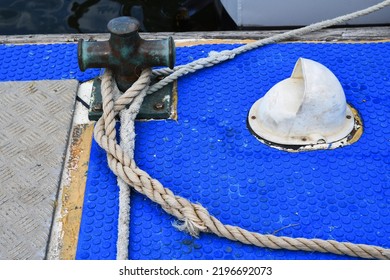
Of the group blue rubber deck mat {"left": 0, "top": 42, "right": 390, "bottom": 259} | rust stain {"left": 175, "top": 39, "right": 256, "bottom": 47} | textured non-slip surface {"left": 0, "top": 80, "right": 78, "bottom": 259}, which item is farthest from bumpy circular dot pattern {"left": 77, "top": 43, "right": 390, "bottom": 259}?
rust stain {"left": 175, "top": 39, "right": 256, "bottom": 47}

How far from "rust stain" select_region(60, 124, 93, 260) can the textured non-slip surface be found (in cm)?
5

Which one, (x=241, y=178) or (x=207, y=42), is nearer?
(x=241, y=178)

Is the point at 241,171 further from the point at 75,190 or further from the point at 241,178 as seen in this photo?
the point at 75,190

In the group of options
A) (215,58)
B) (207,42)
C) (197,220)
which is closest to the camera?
(197,220)

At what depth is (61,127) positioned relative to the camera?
212 centimetres

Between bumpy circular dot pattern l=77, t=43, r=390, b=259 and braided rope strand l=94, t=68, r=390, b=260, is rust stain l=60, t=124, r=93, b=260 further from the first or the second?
braided rope strand l=94, t=68, r=390, b=260

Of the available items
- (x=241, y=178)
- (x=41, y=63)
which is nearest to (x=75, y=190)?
(x=241, y=178)

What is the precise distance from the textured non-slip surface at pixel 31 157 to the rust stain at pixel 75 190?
0.05 meters

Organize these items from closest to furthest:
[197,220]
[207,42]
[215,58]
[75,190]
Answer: [197,220] < [75,190] < [215,58] < [207,42]

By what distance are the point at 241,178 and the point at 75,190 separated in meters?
0.67

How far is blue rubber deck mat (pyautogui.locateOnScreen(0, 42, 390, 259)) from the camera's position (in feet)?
5.77

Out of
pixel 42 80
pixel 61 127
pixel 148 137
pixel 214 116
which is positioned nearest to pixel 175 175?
pixel 148 137

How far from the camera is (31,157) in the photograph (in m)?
2.01
